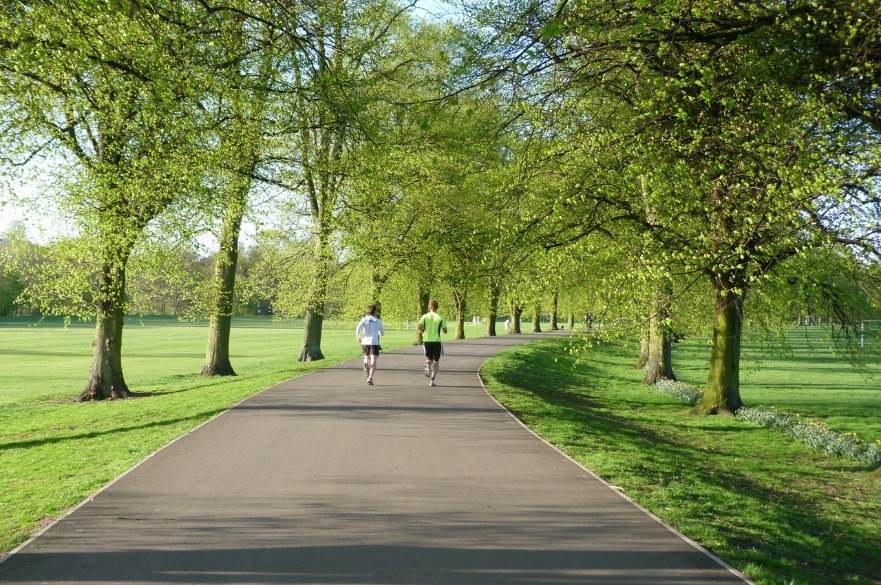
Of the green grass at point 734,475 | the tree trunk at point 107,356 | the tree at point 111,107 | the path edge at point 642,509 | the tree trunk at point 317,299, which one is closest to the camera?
the path edge at point 642,509

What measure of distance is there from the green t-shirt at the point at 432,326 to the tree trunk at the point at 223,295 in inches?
260

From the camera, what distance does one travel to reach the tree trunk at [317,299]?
89.1ft

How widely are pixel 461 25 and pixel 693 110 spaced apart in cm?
414

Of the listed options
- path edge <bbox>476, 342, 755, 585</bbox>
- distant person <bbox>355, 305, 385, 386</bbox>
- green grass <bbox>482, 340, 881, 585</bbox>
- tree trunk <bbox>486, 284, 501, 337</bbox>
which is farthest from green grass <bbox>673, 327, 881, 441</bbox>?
distant person <bbox>355, 305, 385, 386</bbox>

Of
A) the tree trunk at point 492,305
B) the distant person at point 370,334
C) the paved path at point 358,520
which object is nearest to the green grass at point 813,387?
the tree trunk at point 492,305

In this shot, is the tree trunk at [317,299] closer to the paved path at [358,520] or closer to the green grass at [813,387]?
the green grass at [813,387]

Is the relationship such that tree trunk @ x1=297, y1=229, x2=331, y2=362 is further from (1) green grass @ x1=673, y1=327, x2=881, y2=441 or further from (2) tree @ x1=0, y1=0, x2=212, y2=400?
(1) green grass @ x1=673, y1=327, x2=881, y2=441

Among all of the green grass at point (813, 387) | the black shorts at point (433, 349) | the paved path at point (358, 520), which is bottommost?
Result: the green grass at point (813, 387)

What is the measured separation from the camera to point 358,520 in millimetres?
6707

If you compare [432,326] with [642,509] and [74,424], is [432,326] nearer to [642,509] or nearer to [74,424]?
[74,424]

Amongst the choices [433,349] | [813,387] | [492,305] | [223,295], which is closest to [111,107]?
→ [433,349]

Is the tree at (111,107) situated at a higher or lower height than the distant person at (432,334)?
higher

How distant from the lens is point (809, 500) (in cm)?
1129

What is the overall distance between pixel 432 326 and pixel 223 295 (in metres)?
9.18
